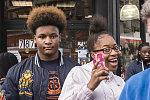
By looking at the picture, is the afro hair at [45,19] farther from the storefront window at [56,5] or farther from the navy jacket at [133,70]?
the storefront window at [56,5]

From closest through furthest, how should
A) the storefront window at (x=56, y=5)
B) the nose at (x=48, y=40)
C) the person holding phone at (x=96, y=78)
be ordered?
the person holding phone at (x=96, y=78) → the nose at (x=48, y=40) → the storefront window at (x=56, y=5)

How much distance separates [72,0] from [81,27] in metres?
0.78

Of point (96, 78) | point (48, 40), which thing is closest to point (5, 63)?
point (48, 40)

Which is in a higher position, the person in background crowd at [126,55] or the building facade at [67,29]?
the building facade at [67,29]

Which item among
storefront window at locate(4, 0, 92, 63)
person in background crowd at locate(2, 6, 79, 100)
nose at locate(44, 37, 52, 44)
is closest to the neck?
person in background crowd at locate(2, 6, 79, 100)

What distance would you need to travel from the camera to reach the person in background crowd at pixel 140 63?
488 centimetres

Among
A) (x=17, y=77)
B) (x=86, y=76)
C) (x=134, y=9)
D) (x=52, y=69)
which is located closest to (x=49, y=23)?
(x=52, y=69)

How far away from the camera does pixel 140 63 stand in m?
5.02

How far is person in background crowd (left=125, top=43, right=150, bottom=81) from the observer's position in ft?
16.0

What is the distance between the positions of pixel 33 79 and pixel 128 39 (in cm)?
424

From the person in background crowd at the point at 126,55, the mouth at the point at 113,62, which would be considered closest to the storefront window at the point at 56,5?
the person in background crowd at the point at 126,55

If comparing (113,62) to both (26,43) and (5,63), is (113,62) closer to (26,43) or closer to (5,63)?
(5,63)

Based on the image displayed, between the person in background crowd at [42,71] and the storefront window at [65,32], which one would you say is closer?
the person in background crowd at [42,71]

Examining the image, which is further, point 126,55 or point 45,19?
point 126,55
